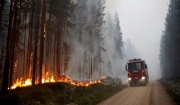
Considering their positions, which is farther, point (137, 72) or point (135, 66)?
point (135, 66)

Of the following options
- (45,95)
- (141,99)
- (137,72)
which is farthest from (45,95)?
(137,72)

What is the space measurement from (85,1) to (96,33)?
869cm

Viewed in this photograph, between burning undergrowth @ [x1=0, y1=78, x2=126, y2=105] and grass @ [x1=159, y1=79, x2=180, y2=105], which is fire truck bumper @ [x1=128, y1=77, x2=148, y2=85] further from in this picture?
burning undergrowth @ [x1=0, y1=78, x2=126, y2=105]

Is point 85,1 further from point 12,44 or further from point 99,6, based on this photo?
point 12,44

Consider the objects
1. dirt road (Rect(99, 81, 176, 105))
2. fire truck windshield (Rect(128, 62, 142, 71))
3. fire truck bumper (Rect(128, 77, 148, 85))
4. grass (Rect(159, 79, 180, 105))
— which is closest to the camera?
dirt road (Rect(99, 81, 176, 105))

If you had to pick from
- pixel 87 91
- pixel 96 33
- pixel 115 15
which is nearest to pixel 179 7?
pixel 96 33

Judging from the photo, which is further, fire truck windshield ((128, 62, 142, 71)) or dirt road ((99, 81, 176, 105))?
fire truck windshield ((128, 62, 142, 71))

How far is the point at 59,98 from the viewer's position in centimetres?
1380

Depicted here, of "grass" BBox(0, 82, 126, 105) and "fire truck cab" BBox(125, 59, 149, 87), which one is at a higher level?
"fire truck cab" BBox(125, 59, 149, 87)

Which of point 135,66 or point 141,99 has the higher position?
point 135,66

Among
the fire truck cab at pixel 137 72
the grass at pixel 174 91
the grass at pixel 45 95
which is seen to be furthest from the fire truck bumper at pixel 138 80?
the grass at pixel 45 95

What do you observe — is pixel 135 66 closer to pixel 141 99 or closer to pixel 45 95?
pixel 141 99

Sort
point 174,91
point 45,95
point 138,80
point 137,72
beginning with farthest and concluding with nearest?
point 137,72 → point 138,80 → point 174,91 → point 45,95

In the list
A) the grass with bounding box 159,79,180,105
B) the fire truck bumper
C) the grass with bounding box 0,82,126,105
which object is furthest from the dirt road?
the fire truck bumper
